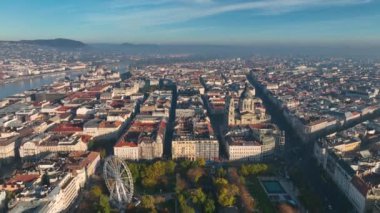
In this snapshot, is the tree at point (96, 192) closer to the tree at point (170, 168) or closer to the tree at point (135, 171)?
the tree at point (135, 171)

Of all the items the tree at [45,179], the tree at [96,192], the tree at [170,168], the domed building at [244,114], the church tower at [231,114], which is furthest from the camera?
the domed building at [244,114]

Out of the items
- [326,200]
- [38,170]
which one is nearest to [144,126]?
[38,170]

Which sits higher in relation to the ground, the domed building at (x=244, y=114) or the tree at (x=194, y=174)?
the domed building at (x=244, y=114)

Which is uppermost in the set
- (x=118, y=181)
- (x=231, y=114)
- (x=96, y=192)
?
(x=231, y=114)

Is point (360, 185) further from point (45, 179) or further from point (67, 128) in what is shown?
point (67, 128)

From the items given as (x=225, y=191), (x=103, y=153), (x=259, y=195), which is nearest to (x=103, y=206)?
(x=225, y=191)

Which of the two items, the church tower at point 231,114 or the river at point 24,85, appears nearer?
the church tower at point 231,114

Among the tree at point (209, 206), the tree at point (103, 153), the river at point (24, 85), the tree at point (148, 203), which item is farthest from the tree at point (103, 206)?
the river at point (24, 85)
